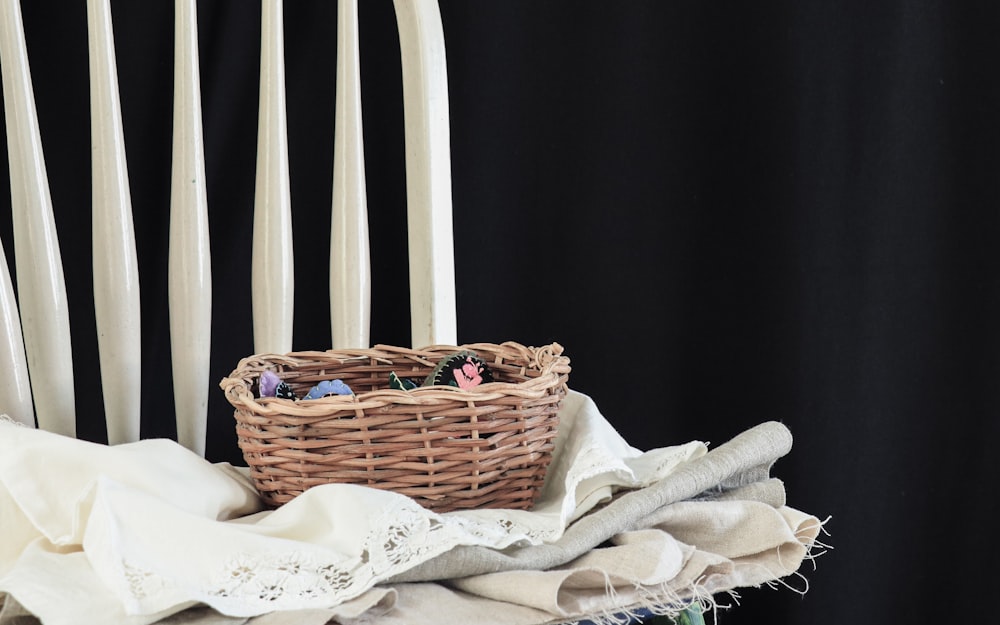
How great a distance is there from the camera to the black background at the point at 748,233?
3.73 feet

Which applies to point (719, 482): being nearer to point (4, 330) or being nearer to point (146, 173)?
point (4, 330)

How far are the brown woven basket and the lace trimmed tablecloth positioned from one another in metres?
0.03

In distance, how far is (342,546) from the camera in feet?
1.69

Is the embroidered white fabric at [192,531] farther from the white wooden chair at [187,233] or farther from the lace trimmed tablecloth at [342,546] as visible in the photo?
the white wooden chair at [187,233]

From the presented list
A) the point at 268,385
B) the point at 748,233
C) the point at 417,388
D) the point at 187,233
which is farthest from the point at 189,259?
the point at 748,233

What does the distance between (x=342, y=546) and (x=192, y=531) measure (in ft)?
0.25

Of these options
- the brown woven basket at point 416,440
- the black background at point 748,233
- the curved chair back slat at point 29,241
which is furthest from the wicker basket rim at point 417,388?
the black background at point 748,233

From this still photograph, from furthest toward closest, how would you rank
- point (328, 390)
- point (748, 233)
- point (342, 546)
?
point (748, 233), point (328, 390), point (342, 546)

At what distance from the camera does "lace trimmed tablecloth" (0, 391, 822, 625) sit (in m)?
0.48

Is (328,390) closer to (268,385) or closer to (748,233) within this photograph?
(268,385)

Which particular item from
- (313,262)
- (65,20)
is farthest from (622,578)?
(65,20)

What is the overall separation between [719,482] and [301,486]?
0.86 feet

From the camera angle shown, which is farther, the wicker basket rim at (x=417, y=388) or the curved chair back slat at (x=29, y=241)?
the curved chair back slat at (x=29, y=241)

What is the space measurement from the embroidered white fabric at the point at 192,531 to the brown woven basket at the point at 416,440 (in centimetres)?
2
